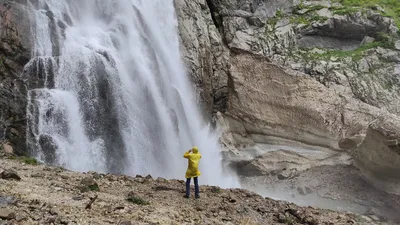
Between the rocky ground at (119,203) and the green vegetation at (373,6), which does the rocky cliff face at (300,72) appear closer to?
the green vegetation at (373,6)

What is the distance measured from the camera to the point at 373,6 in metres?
33.6

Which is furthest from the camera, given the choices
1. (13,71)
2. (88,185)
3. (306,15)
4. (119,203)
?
(306,15)

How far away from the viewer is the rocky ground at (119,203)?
8641 millimetres

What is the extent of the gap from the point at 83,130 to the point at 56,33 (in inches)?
246

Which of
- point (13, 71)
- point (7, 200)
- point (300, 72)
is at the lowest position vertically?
point (7, 200)

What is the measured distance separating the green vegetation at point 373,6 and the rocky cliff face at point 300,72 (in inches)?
9.1

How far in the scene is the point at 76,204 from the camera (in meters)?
9.55

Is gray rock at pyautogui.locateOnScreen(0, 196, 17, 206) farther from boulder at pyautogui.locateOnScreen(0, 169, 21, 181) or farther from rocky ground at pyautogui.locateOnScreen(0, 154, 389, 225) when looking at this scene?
boulder at pyautogui.locateOnScreen(0, 169, 21, 181)

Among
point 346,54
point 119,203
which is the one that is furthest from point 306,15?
point 119,203

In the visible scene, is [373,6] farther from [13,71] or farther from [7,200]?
[7,200]

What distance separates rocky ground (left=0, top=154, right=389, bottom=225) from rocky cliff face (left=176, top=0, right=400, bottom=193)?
11792mm

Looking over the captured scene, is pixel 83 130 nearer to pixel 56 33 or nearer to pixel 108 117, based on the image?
pixel 108 117

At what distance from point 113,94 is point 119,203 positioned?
10.9 meters

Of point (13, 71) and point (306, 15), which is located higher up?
point (306, 15)
